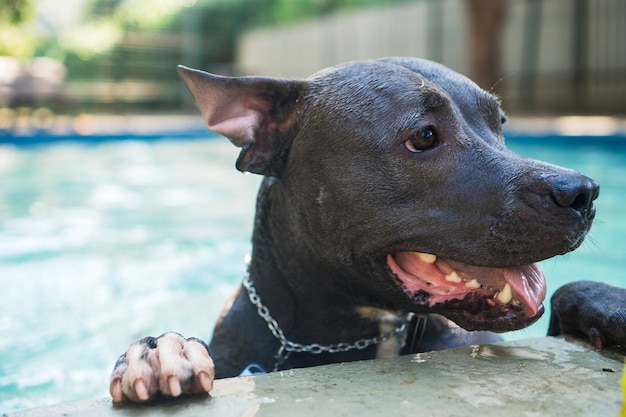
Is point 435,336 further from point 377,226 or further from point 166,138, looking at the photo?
point 166,138

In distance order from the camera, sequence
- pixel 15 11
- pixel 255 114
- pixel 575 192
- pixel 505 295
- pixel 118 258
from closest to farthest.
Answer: pixel 575 192
pixel 505 295
pixel 255 114
pixel 118 258
pixel 15 11

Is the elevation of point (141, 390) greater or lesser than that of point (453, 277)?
lesser

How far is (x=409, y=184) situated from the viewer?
8.14 feet

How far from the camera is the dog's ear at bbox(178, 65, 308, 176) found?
274 cm

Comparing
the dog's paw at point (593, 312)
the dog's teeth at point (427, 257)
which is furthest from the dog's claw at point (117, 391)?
the dog's paw at point (593, 312)

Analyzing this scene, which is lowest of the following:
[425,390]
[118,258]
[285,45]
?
[118,258]

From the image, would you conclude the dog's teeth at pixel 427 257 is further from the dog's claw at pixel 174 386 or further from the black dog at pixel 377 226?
the dog's claw at pixel 174 386

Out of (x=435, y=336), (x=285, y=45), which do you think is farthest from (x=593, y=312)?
(x=285, y=45)

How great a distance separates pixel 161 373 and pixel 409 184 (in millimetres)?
1011

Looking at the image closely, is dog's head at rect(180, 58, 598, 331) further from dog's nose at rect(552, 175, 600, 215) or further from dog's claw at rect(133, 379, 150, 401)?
dog's claw at rect(133, 379, 150, 401)

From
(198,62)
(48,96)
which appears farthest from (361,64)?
(198,62)

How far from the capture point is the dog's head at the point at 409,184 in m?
2.27

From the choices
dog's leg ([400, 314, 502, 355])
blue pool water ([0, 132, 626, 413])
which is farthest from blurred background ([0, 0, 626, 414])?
dog's leg ([400, 314, 502, 355])

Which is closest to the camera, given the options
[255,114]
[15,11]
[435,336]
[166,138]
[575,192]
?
[575,192]
